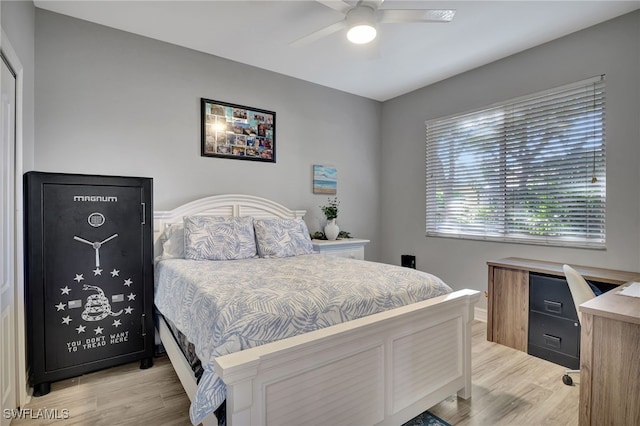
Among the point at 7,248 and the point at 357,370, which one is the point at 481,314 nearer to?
the point at 357,370

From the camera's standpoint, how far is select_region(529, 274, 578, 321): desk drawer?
8.27ft

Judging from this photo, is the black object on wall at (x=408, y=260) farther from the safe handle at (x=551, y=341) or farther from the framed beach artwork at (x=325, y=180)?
the safe handle at (x=551, y=341)

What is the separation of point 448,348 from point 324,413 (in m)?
0.90

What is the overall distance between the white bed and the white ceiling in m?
2.15

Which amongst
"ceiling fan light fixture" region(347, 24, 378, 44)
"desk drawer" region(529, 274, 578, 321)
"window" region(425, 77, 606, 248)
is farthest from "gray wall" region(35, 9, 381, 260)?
"desk drawer" region(529, 274, 578, 321)

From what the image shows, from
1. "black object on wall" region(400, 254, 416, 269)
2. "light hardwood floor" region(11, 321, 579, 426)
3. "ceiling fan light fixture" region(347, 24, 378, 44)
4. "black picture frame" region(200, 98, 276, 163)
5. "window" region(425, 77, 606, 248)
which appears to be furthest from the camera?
"black object on wall" region(400, 254, 416, 269)

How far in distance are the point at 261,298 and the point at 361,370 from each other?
58 cm

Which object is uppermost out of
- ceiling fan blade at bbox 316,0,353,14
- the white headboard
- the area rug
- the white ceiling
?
the white ceiling

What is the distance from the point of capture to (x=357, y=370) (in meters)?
1.55

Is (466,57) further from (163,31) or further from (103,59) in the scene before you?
(103,59)

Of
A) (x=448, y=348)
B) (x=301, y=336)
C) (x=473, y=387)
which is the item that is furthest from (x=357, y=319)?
(x=473, y=387)

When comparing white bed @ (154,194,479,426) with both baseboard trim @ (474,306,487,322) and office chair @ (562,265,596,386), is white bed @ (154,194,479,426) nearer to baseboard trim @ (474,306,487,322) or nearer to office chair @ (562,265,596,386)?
office chair @ (562,265,596,386)

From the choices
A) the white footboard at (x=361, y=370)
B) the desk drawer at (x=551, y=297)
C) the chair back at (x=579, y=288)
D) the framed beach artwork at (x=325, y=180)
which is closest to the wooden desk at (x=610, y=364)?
the chair back at (x=579, y=288)

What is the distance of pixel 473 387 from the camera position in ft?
7.28
